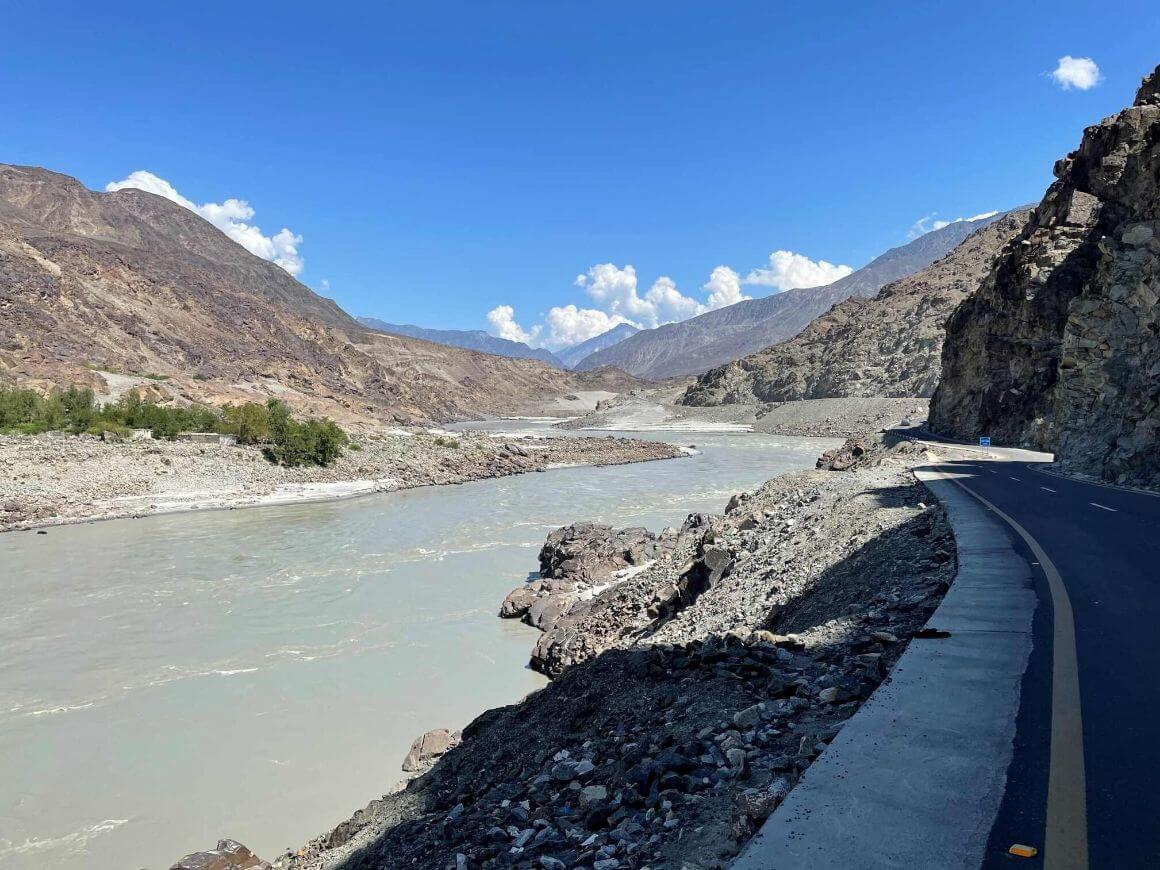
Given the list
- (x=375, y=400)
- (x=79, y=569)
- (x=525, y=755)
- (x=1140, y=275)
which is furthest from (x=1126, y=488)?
(x=375, y=400)

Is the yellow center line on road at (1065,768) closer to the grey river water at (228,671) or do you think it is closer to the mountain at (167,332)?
the grey river water at (228,671)

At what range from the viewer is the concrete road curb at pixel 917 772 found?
2311 mm

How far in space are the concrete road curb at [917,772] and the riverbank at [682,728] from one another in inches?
11.4

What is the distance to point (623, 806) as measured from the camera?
354cm

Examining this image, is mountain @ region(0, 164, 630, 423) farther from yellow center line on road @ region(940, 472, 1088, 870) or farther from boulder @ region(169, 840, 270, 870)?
yellow center line on road @ region(940, 472, 1088, 870)

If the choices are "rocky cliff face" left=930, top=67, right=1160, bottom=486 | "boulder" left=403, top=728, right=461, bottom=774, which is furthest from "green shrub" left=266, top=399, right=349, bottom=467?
"rocky cliff face" left=930, top=67, right=1160, bottom=486

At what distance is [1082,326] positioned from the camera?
18.9 m

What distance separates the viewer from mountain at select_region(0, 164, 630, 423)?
177 feet

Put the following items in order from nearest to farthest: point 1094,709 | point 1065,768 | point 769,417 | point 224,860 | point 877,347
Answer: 1. point 1065,768
2. point 1094,709
3. point 224,860
4. point 769,417
5. point 877,347

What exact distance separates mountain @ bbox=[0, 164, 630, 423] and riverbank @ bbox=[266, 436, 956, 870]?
170 feet

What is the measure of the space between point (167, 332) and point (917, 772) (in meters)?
83.5

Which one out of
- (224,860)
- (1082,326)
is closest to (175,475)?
(224,860)

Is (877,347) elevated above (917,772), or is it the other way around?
(877,347)

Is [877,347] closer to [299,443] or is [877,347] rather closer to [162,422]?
[299,443]
